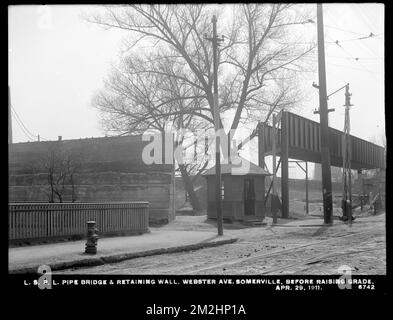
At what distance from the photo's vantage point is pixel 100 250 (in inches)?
471

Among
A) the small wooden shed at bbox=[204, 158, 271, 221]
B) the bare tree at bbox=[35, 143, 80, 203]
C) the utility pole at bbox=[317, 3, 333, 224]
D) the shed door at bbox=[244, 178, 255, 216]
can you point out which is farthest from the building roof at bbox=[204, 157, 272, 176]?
the bare tree at bbox=[35, 143, 80, 203]

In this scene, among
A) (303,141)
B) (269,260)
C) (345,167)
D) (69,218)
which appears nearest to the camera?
(269,260)

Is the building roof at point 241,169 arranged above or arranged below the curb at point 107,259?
above

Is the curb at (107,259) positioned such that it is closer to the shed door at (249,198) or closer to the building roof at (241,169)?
the building roof at (241,169)

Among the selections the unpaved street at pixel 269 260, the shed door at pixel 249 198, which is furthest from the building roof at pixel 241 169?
the unpaved street at pixel 269 260

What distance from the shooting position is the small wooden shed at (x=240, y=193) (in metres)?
25.1

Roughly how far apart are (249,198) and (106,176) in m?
7.70

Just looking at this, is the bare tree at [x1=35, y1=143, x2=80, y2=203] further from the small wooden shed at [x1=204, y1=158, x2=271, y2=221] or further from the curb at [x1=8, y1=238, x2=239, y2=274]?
the curb at [x1=8, y1=238, x2=239, y2=274]

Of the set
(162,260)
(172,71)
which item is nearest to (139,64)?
(172,71)

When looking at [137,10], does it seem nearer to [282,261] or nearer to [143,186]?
[143,186]

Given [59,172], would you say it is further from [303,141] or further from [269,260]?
[269,260]

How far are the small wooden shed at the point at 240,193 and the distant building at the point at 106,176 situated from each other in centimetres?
247

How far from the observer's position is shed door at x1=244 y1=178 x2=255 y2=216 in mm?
25797

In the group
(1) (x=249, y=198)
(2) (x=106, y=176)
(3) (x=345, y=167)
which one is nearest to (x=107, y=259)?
(2) (x=106, y=176)
